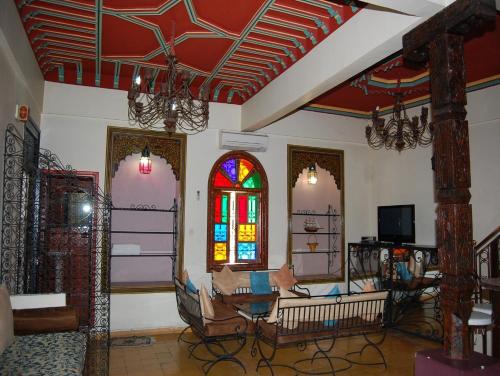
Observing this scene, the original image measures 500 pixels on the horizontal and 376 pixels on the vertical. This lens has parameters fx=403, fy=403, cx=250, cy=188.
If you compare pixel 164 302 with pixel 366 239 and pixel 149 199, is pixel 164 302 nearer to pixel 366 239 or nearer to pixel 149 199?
pixel 149 199

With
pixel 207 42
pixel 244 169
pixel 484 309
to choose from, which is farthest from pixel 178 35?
pixel 484 309

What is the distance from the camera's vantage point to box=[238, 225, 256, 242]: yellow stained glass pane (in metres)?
6.88

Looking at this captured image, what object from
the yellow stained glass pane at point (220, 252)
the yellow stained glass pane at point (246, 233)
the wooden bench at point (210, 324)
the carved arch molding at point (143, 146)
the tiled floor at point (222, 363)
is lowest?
the tiled floor at point (222, 363)

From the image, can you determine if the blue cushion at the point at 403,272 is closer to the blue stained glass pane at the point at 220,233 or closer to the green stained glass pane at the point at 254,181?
the green stained glass pane at the point at 254,181

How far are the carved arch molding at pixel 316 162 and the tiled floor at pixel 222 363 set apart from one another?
292 cm

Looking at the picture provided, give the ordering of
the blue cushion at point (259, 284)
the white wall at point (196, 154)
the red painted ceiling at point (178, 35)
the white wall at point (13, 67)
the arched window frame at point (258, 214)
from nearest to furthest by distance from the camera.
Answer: the white wall at point (13, 67) → the red painted ceiling at point (178, 35) → the white wall at point (196, 154) → the blue cushion at point (259, 284) → the arched window frame at point (258, 214)

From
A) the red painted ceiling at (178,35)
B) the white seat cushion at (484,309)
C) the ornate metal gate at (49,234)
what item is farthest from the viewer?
the ornate metal gate at (49,234)

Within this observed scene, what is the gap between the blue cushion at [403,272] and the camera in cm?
626

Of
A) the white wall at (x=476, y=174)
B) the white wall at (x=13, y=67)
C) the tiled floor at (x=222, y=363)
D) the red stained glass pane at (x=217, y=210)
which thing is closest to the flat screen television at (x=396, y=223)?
the white wall at (x=476, y=174)

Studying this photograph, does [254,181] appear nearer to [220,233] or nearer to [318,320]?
[220,233]

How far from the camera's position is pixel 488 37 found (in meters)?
4.45

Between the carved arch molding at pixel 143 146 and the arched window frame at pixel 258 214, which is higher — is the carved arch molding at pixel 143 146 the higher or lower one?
the higher one

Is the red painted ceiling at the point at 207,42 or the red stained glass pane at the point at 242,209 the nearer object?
the red painted ceiling at the point at 207,42

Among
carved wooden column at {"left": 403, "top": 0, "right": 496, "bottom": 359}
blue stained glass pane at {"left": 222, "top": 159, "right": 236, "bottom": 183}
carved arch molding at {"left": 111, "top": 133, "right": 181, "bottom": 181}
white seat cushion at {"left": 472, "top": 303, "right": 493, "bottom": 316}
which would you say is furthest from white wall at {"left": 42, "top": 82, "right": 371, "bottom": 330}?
carved wooden column at {"left": 403, "top": 0, "right": 496, "bottom": 359}
